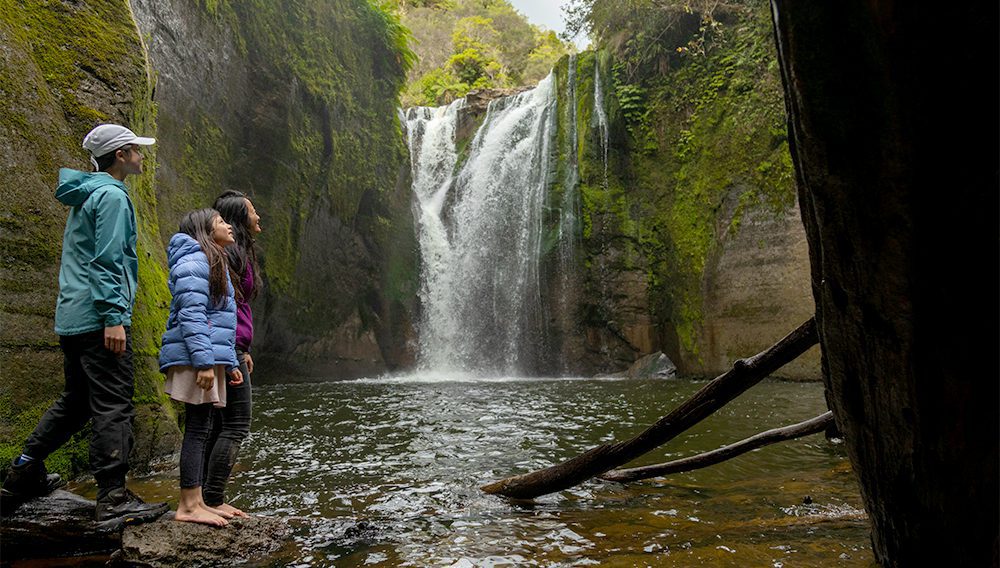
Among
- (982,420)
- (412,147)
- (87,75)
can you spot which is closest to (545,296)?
(412,147)

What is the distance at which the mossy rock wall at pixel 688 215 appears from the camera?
36.9 feet

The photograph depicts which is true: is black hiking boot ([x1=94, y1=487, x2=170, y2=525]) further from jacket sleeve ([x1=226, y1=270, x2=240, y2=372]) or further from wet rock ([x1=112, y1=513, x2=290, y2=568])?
jacket sleeve ([x1=226, y1=270, x2=240, y2=372])

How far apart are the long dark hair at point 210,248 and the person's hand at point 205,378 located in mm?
380

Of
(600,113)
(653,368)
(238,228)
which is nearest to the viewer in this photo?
(238,228)

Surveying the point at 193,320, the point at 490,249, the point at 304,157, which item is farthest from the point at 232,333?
the point at 490,249

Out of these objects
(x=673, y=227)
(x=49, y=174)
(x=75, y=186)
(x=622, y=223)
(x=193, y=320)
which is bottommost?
(x=193, y=320)

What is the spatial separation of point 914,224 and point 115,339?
3078 mm

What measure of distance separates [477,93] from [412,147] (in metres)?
3.19

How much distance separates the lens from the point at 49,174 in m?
3.79

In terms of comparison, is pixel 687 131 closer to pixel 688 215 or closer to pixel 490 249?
pixel 688 215

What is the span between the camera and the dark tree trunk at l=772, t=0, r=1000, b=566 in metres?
0.85

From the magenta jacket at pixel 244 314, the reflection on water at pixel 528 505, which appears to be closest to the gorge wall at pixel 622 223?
the reflection on water at pixel 528 505

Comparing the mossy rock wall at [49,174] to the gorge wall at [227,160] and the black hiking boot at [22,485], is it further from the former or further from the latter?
the black hiking boot at [22,485]

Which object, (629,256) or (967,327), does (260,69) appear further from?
(967,327)
